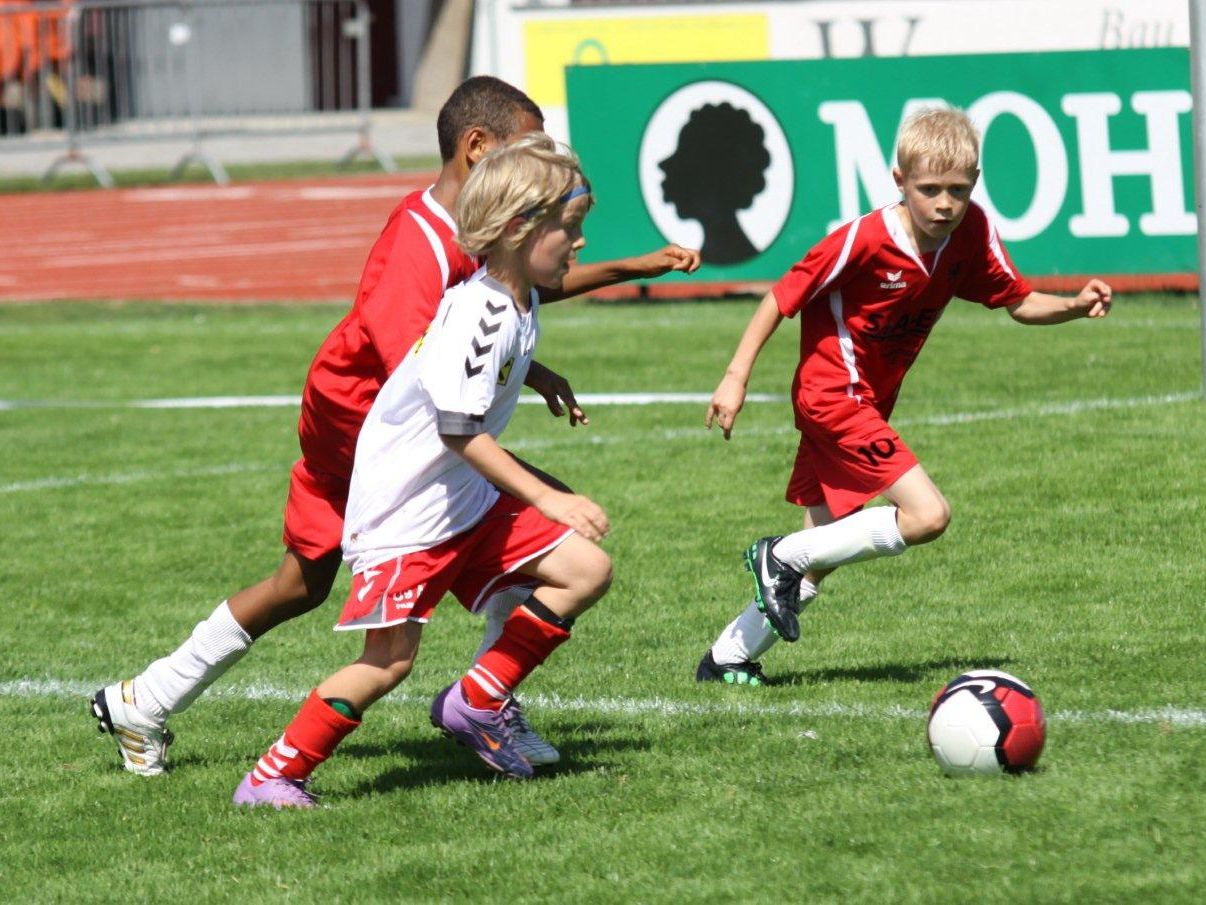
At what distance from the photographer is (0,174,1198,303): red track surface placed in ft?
59.2

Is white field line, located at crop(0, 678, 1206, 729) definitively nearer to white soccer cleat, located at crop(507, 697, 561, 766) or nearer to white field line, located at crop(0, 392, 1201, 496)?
white soccer cleat, located at crop(507, 697, 561, 766)

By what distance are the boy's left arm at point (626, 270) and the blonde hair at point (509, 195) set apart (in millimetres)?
646

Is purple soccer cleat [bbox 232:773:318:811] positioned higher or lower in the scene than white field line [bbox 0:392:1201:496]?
higher

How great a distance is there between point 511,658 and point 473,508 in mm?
394

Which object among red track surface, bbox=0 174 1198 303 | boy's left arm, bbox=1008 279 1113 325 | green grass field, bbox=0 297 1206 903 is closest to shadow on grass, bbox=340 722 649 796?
green grass field, bbox=0 297 1206 903

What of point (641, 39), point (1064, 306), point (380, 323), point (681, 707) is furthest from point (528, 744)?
point (641, 39)

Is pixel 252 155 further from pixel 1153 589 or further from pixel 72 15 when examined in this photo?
pixel 1153 589

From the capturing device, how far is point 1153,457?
335 inches

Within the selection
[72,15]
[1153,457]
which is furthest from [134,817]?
[72,15]

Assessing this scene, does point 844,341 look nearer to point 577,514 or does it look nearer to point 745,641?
point 745,641

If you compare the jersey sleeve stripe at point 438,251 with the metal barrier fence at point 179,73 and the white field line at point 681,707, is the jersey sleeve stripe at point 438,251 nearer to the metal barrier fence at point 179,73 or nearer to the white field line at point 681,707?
the white field line at point 681,707

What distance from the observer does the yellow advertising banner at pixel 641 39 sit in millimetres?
15805

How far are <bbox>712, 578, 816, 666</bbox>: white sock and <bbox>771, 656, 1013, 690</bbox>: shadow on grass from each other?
115 millimetres

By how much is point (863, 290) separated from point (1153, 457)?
3153 mm
